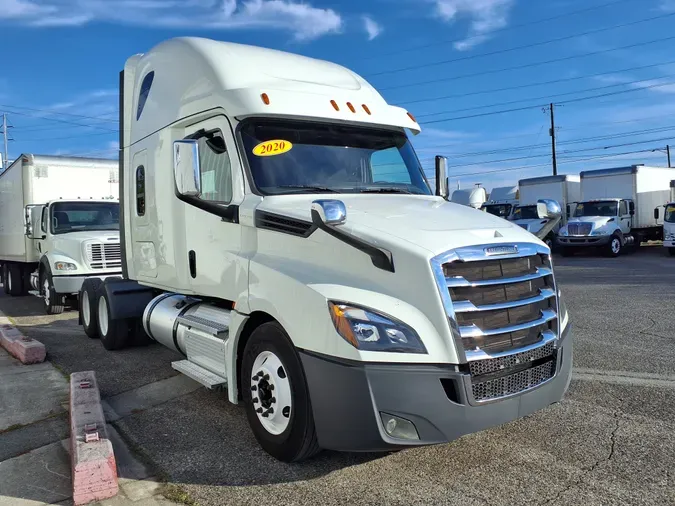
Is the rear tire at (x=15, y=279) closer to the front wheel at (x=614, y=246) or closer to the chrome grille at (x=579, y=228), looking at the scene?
the chrome grille at (x=579, y=228)

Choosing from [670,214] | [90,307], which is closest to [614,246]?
[670,214]

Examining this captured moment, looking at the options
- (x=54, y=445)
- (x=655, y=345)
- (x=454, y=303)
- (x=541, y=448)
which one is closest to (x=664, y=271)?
(x=655, y=345)

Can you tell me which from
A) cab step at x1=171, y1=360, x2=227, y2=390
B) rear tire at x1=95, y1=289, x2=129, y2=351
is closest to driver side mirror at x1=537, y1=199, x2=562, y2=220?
cab step at x1=171, y1=360, x2=227, y2=390

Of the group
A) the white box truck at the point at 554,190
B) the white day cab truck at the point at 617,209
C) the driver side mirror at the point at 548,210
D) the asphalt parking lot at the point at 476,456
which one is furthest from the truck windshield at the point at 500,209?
the driver side mirror at the point at 548,210

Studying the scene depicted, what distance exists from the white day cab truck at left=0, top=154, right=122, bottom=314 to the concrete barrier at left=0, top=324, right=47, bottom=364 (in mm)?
3245

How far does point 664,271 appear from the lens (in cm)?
1656

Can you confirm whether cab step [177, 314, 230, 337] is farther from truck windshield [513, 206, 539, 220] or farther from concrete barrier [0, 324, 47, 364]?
truck windshield [513, 206, 539, 220]

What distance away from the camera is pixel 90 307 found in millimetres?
8602

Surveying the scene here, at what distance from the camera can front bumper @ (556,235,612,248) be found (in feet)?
77.7

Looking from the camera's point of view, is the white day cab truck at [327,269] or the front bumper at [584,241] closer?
the white day cab truck at [327,269]

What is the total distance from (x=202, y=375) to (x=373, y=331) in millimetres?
2178

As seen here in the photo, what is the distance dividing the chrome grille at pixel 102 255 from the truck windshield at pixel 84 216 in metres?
0.99

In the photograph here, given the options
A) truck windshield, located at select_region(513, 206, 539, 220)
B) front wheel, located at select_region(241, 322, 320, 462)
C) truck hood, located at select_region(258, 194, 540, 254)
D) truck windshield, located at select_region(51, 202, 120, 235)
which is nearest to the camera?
truck hood, located at select_region(258, 194, 540, 254)

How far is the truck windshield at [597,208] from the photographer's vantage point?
81.0 ft
